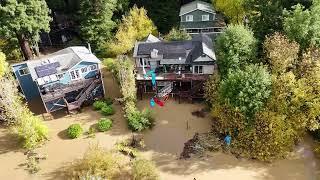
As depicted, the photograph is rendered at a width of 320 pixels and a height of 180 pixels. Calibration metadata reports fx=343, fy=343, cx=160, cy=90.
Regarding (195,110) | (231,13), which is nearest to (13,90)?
(195,110)

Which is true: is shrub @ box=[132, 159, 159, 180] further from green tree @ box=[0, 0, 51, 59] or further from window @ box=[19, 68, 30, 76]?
green tree @ box=[0, 0, 51, 59]

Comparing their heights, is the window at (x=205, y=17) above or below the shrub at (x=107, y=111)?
above

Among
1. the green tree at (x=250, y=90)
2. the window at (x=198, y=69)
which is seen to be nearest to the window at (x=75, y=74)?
the window at (x=198, y=69)

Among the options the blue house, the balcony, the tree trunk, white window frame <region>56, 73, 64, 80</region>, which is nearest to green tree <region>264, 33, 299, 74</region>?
the balcony

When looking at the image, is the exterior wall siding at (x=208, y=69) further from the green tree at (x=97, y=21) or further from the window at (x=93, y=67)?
the green tree at (x=97, y=21)

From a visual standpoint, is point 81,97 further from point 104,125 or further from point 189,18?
point 189,18

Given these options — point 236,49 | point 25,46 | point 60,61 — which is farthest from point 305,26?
point 25,46
